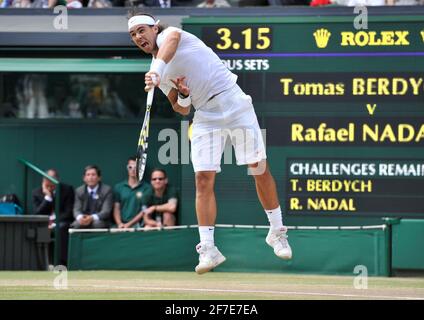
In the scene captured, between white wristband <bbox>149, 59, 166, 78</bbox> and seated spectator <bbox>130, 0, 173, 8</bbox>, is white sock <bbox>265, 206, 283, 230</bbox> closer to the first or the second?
white wristband <bbox>149, 59, 166, 78</bbox>

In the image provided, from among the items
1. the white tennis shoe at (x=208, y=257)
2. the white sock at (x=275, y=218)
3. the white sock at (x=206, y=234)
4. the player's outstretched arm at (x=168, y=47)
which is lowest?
the white tennis shoe at (x=208, y=257)

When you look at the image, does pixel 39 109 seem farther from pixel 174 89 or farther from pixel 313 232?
pixel 174 89

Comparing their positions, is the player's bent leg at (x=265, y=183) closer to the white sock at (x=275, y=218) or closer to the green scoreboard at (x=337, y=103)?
the white sock at (x=275, y=218)

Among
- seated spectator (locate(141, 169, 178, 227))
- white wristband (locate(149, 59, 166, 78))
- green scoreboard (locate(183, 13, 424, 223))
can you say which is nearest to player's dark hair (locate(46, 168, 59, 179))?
seated spectator (locate(141, 169, 178, 227))

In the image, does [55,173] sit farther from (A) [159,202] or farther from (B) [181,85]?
(B) [181,85]

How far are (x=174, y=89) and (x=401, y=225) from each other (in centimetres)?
567

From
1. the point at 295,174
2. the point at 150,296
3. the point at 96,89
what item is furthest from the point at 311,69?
the point at 150,296

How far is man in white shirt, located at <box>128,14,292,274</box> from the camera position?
11125 millimetres

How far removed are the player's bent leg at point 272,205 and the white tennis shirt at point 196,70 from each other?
2.87ft

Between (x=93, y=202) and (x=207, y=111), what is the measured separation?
6.44 metres

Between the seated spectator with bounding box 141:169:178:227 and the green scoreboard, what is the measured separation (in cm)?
180

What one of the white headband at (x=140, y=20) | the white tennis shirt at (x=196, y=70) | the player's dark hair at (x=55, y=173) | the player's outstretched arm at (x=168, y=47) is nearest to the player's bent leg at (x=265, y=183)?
the white tennis shirt at (x=196, y=70)

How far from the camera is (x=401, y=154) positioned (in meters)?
16.0

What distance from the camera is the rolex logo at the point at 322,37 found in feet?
53.0
